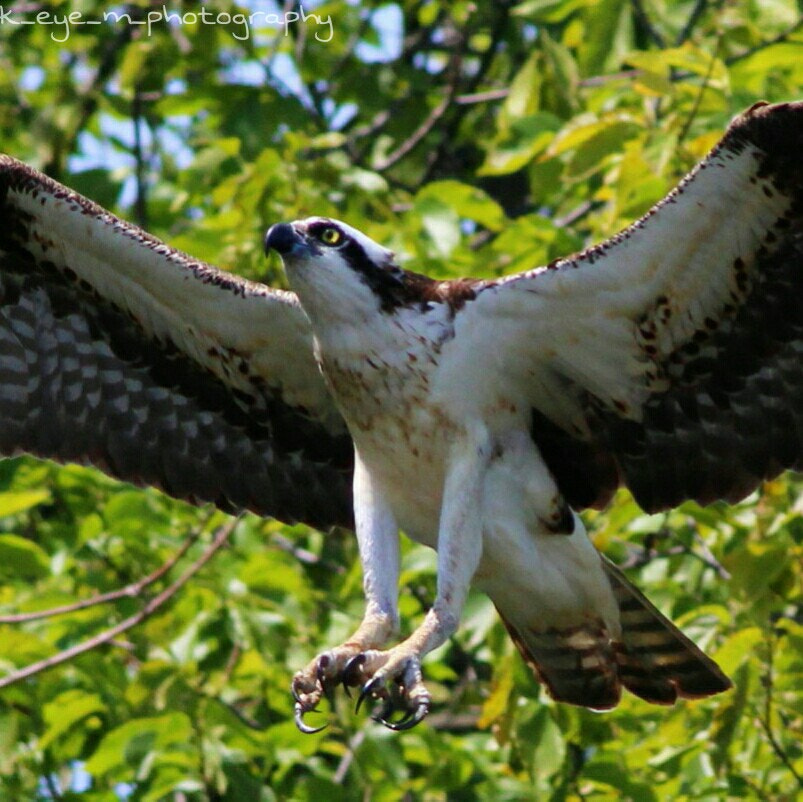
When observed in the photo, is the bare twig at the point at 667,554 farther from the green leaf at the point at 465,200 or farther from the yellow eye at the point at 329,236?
the yellow eye at the point at 329,236

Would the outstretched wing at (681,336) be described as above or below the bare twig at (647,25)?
below

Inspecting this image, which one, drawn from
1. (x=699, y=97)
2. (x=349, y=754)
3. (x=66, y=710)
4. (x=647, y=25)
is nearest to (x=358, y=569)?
(x=349, y=754)

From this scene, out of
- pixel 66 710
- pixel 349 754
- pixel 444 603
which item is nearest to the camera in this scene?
pixel 444 603

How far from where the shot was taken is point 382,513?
6.43 metres

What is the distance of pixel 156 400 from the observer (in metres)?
7.41

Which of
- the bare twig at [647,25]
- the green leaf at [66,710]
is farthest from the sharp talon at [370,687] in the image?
the bare twig at [647,25]

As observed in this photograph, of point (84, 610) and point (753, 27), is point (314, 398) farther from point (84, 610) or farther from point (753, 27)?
point (753, 27)

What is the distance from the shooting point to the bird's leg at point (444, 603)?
18.2 ft

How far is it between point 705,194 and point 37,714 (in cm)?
354

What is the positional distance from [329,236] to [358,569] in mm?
1867

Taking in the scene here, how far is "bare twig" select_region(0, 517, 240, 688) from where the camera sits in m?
7.30

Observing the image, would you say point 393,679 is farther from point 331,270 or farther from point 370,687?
point 331,270

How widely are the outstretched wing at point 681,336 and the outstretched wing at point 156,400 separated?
3.25ft

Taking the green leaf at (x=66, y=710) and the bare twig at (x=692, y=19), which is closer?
the green leaf at (x=66, y=710)
